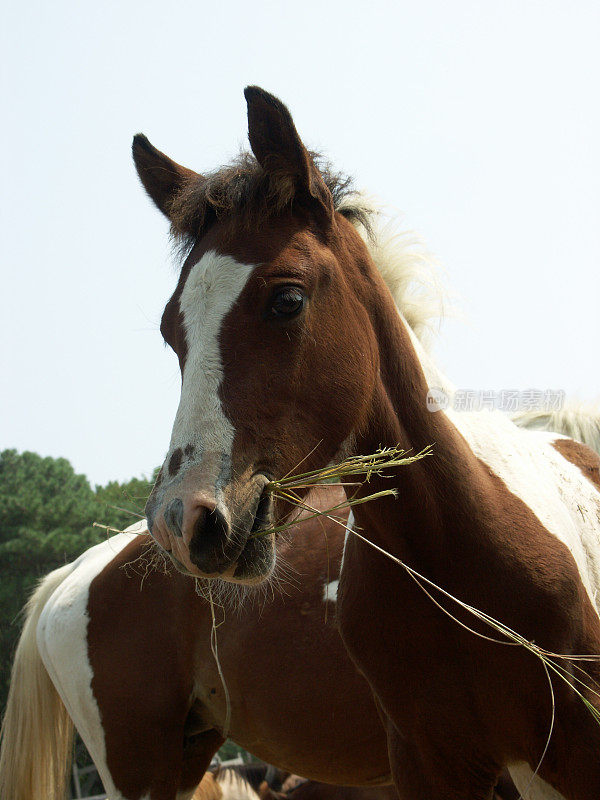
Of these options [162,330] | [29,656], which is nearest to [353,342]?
[162,330]

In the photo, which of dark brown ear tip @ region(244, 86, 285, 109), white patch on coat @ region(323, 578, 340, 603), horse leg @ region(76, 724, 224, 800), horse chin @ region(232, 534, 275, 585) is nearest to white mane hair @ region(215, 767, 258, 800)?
horse leg @ region(76, 724, 224, 800)

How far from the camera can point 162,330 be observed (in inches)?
112

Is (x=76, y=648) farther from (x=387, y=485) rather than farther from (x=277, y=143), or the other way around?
(x=277, y=143)

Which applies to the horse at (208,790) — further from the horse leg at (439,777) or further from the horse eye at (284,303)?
the horse eye at (284,303)

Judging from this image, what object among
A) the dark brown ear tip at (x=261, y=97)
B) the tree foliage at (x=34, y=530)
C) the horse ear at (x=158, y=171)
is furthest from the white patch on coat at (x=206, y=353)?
the tree foliage at (x=34, y=530)

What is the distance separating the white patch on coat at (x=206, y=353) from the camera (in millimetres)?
2293

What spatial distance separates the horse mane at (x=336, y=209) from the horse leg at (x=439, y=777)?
1.57 m

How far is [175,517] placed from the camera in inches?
84.3

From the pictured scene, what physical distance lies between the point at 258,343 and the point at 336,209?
0.84 metres

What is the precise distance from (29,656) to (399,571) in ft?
11.2

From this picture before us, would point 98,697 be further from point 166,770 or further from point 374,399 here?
point 374,399

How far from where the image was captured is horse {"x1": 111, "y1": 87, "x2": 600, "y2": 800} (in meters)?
2.42

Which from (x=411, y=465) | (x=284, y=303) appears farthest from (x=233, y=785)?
(x=284, y=303)

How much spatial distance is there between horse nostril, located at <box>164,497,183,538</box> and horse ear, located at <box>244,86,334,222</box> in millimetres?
1221
